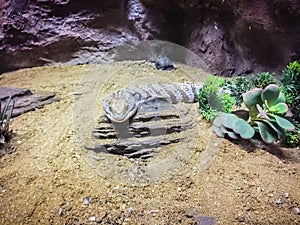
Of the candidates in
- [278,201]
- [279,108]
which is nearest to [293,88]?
[279,108]

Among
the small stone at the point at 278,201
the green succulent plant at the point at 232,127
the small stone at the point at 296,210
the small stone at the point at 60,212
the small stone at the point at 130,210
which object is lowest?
the small stone at the point at 60,212

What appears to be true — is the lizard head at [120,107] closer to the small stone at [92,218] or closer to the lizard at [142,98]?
the lizard at [142,98]

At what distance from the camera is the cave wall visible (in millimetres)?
3070

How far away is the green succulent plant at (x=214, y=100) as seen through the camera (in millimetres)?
2002

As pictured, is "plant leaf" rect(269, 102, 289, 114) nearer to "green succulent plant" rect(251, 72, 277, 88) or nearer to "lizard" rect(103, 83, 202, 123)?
"green succulent plant" rect(251, 72, 277, 88)

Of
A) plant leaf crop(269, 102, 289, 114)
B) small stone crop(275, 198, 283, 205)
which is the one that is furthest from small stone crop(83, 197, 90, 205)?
plant leaf crop(269, 102, 289, 114)

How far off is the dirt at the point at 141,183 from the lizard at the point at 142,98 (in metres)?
0.17

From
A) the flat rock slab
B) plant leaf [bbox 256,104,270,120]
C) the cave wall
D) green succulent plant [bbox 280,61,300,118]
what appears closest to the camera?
plant leaf [bbox 256,104,270,120]

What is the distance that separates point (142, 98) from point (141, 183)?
660 mm

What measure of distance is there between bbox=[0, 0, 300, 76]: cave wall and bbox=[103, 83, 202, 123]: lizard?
0.80m

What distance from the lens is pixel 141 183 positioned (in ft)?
5.08

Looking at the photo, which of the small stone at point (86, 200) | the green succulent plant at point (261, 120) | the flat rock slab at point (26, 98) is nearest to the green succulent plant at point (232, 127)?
the green succulent plant at point (261, 120)

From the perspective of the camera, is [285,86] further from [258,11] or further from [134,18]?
[134,18]

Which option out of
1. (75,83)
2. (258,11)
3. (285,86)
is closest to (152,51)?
(75,83)
